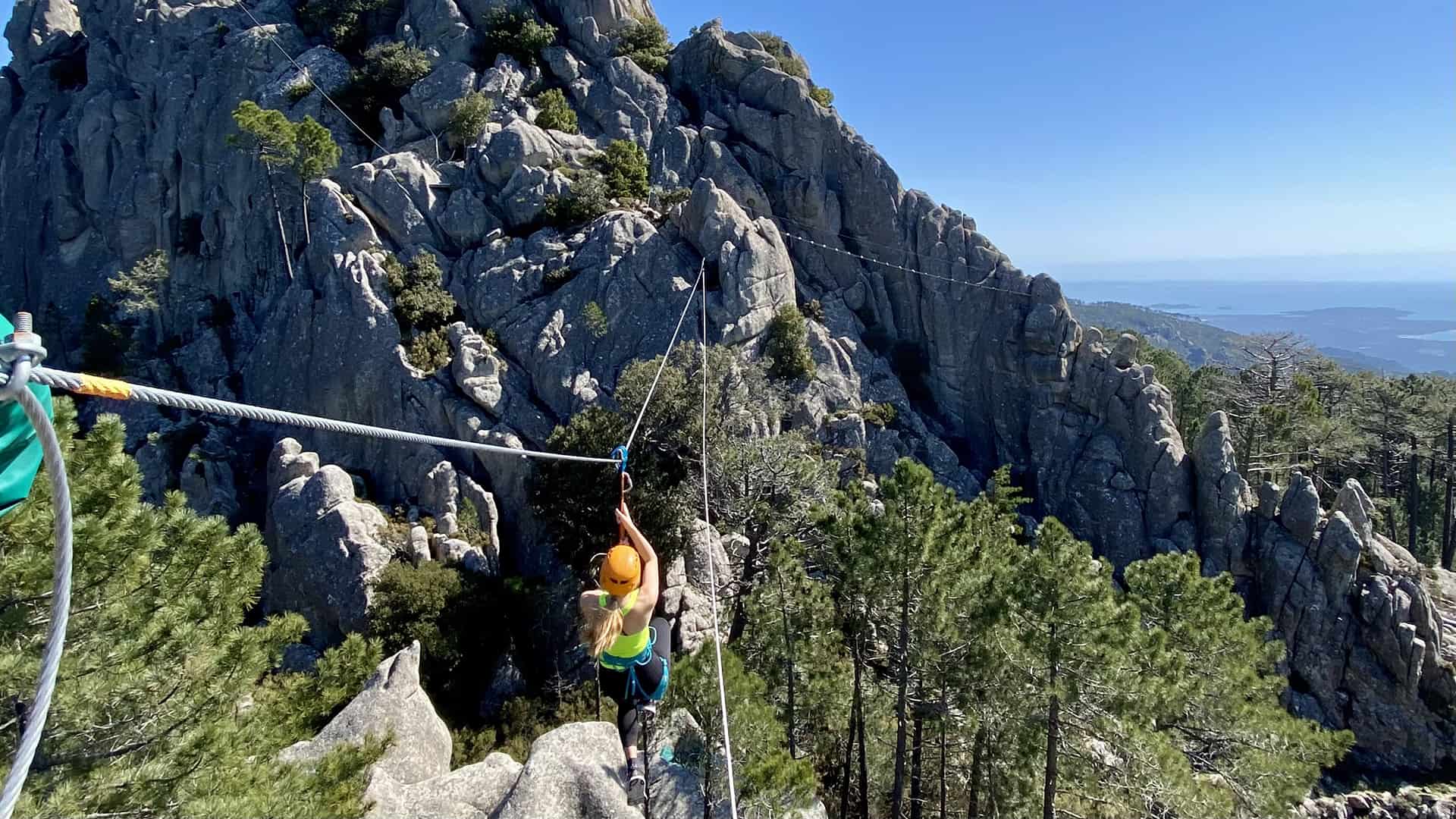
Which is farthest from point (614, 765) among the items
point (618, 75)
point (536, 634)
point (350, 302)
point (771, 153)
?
point (618, 75)

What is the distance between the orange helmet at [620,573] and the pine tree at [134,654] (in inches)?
165

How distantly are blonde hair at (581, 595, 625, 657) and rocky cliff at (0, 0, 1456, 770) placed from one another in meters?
18.7

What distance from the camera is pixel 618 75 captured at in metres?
35.9

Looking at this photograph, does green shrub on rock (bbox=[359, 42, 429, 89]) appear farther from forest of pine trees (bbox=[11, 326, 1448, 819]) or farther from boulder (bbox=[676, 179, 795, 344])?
forest of pine trees (bbox=[11, 326, 1448, 819])

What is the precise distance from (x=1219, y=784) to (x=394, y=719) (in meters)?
17.2

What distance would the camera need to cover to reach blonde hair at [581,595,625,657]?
5.94 meters

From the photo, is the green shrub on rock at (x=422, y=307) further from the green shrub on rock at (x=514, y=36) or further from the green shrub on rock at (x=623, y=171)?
the green shrub on rock at (x=514, y=36)

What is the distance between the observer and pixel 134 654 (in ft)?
19.7

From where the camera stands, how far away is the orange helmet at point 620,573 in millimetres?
5933

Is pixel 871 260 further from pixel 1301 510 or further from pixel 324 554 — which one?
pixel 324 554

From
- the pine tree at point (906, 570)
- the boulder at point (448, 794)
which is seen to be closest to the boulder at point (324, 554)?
the boulder at point (448, 794)

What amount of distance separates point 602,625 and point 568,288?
77.9 ft

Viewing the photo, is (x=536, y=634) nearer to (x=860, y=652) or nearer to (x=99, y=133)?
(x=860, y=652)

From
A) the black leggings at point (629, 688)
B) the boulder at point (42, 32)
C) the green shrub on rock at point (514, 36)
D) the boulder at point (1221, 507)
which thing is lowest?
the boulder at point (1221, 507)
